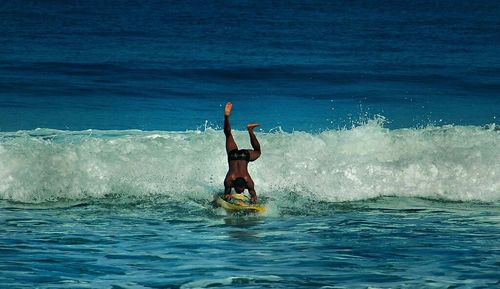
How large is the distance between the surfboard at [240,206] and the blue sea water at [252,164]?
0.17 meters

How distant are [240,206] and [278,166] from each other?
4533 millimetres

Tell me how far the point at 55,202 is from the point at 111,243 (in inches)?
195

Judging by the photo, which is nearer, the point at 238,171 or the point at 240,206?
the point at 240,206

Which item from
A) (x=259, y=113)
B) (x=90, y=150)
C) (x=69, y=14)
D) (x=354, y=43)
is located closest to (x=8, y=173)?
(x=90, y=150)

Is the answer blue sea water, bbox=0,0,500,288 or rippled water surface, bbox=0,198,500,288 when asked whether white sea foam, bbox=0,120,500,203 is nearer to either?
blue sea water, bbox=0,0,500,288

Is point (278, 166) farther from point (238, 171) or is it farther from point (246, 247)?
point (246, 247)

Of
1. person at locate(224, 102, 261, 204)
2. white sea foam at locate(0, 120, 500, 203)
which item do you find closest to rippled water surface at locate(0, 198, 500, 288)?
person at locate(224, 102, 261, 204)

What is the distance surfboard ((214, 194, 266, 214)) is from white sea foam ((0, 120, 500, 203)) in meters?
2.32

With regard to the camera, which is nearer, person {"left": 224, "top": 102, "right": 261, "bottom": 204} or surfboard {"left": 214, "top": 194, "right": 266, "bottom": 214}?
surfboard {"left": 214, "top": 194, "right": 266, "bottom": 214}

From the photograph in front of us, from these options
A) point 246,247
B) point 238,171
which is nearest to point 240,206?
point 238,171

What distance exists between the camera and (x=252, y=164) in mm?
21609

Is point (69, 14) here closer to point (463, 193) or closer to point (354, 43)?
point (354, 43)

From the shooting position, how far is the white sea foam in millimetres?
20234

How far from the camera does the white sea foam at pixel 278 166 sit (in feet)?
66.4
